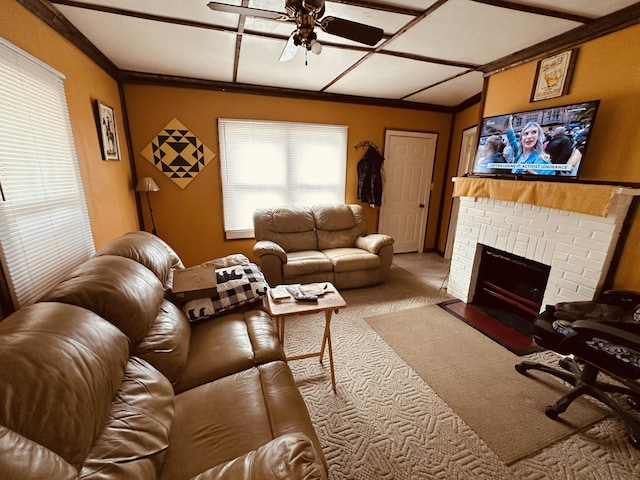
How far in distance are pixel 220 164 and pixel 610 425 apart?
4221 mm

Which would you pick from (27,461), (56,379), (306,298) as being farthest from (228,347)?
(27,461)

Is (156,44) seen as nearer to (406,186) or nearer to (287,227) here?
(287,227)

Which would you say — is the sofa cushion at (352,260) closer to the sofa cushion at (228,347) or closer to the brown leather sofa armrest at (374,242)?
the brown leather sofa armrest at (374,242)

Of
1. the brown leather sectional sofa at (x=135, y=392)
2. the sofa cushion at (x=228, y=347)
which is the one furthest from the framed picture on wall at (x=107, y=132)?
the sofa cushion at (x=228, y=347)

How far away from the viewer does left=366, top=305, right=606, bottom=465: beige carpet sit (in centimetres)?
159

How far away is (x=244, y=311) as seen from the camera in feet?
6.56

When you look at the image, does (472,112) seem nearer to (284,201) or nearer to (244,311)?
(284,201)

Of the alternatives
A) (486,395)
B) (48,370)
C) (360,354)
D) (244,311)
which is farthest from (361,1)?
(486,395)

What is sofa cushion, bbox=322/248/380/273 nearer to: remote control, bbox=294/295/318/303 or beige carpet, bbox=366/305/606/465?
beige carpet, bbox=366/305/606/465

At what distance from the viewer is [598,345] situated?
164 cm

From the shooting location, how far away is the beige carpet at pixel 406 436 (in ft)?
4.58

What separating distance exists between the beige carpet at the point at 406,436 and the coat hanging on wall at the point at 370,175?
2.56 m

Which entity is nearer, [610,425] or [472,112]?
[610,425]

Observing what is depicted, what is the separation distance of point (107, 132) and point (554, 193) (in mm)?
3918
